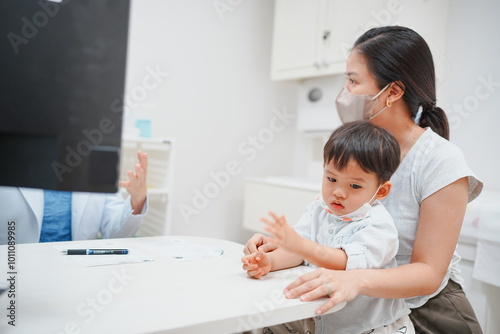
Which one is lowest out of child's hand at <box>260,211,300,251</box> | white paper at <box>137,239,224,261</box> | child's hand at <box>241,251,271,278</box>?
white paper at <box>137,239,224,261</box>

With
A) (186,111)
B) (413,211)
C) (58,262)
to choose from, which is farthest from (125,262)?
(186,111)

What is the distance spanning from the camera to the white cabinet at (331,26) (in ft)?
7.70

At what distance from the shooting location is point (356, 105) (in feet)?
4.07

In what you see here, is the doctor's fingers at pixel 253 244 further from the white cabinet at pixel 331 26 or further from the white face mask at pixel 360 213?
the white cabinet at pixel 331 26

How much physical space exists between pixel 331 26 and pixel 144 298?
2360 mm

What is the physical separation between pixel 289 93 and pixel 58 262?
286cm

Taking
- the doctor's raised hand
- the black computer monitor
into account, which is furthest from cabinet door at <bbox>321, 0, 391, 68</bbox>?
Result: the black computer monitor

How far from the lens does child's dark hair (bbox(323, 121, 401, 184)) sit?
3.16ft

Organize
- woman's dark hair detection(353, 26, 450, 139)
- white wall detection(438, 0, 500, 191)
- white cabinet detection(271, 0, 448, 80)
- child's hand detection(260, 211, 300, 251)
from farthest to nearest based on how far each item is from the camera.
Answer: white cabinet detection(271, 0, 448, 80) < white wall detection(438, 0, 500, 191) < woman's dark hair detection(353, 26, 450, 139) < child's hand detection(260, 211, 300, 251)

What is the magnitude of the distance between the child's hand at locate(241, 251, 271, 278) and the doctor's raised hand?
50 centimetres

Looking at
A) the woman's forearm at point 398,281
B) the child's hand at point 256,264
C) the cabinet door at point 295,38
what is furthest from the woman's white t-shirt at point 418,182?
the cabinet door at point 295,38

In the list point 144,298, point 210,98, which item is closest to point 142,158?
point 144,298

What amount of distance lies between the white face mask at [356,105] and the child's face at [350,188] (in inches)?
12.0

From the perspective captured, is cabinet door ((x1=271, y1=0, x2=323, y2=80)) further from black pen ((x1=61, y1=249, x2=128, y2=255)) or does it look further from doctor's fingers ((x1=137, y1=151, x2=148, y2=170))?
black pen ((x1=61, y1=249, x2=128, y2=255))
